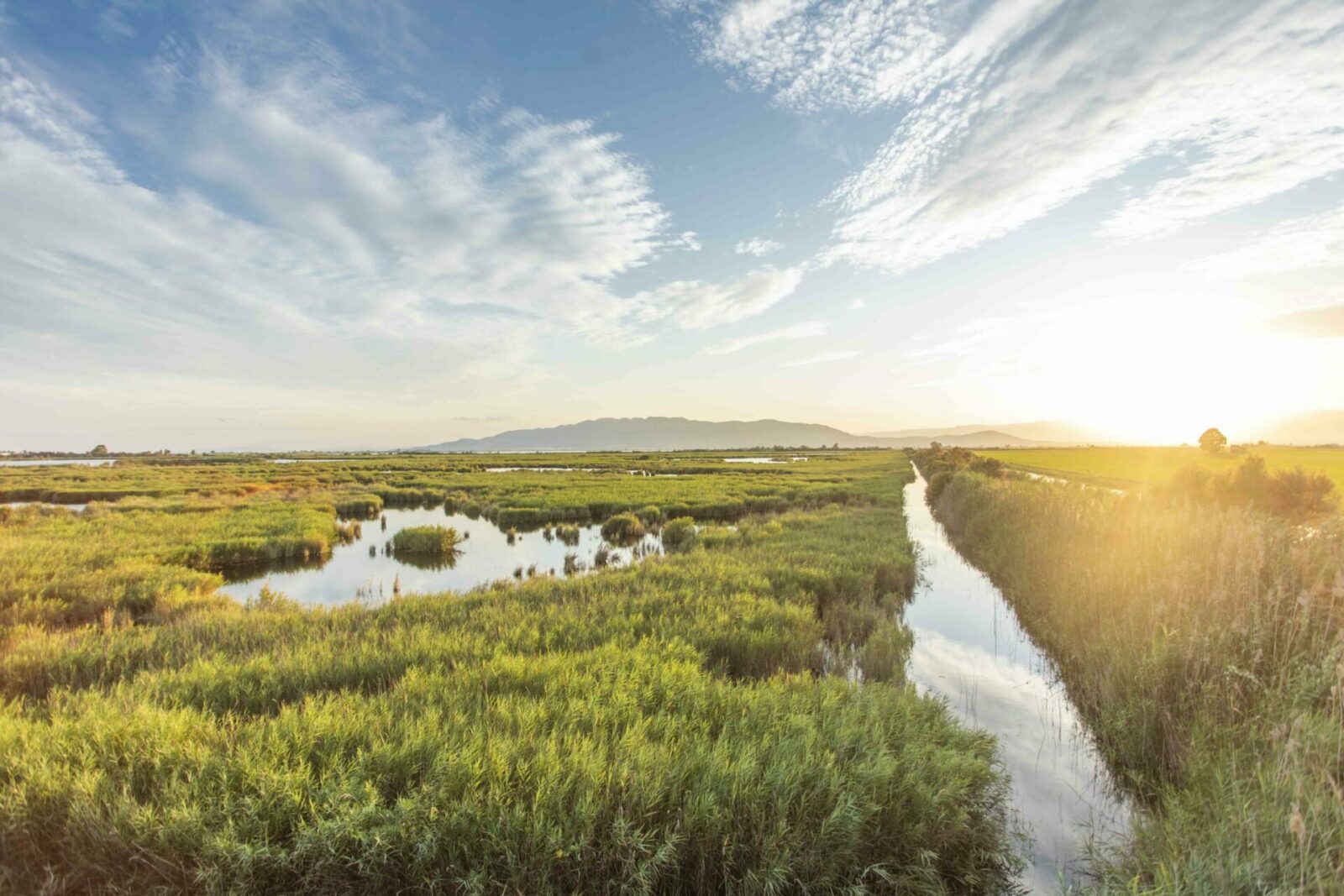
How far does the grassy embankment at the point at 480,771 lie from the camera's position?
3.67 m

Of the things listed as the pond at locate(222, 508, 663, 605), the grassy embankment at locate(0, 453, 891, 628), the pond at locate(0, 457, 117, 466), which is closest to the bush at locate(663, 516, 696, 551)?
the pond at locate(222, 508, 663, 605)

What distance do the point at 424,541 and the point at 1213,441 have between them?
78140 mm

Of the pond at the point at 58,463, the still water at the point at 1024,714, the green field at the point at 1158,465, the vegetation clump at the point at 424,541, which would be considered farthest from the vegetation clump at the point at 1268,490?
the pond at the point at 58,463

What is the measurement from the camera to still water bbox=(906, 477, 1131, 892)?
18.7 feet

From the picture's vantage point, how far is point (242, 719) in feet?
18.3

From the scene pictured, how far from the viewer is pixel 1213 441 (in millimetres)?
58562

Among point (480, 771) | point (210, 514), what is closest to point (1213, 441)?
point (480, 771)

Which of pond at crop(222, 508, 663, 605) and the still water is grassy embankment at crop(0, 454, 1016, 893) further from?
pond at crop(222, 508, 663, 605)

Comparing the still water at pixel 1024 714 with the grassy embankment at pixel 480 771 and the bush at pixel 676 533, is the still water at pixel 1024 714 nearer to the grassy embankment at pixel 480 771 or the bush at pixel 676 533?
the grassy embankment at pixel 480 771

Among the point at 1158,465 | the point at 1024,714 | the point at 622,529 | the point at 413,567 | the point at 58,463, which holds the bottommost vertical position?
the point at 1024,714

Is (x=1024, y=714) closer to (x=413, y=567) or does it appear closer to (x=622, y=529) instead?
(x=413, y=567)

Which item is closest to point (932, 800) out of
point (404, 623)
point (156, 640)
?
point (404, 623)

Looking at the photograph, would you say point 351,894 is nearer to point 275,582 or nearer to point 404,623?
point 404,623

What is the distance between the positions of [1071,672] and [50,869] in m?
12.4
